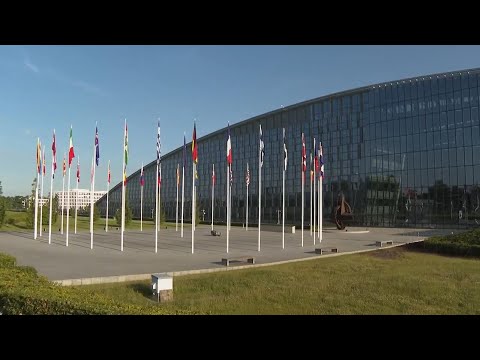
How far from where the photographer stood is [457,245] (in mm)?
23109

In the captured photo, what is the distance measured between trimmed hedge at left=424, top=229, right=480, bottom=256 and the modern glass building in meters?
27.5

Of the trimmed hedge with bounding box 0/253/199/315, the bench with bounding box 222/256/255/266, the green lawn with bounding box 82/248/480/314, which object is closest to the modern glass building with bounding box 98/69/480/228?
the green lawn with bounding box 82/248/480/314

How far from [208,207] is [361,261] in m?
62.7

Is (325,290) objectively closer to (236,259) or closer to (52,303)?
(236,259)

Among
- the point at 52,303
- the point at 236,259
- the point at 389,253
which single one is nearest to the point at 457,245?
the point at 389,253

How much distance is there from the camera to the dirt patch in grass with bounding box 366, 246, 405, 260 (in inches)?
882

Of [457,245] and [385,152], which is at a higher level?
[385,152]

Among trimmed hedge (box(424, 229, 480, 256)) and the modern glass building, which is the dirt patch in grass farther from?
the modern glass building

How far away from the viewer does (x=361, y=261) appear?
20.2m

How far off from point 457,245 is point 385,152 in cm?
3709

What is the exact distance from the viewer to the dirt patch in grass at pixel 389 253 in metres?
22.4
